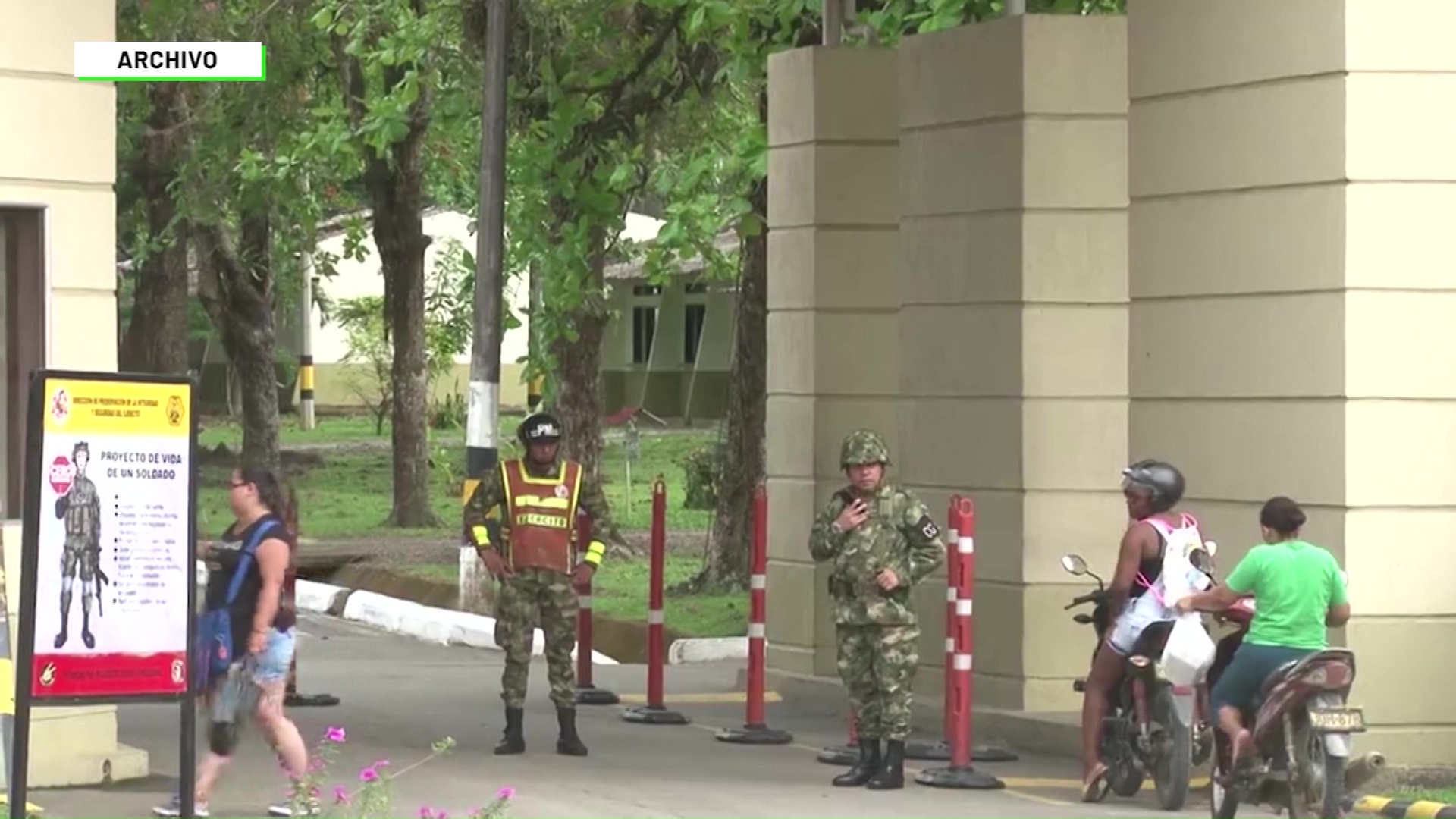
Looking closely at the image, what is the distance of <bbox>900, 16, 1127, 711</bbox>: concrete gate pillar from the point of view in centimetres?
1627

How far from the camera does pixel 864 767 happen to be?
559 inches

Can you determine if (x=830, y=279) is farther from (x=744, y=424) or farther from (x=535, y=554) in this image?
(x=744, y=424)

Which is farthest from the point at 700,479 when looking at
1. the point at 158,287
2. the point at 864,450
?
the point at 864,450

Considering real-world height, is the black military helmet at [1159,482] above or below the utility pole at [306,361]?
below

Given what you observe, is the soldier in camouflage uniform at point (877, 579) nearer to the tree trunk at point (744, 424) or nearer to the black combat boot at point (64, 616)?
the black combat boot at point (64, 616)

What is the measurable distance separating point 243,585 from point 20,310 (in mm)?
1919

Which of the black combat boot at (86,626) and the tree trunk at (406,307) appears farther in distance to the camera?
the tree trunk at (406,307)

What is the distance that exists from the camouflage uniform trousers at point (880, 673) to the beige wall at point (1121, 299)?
6.21 feet

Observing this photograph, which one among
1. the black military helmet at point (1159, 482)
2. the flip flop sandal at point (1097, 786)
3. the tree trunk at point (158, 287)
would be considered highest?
the tree trunk at point (158, 287)

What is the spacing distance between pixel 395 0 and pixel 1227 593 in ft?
46.1

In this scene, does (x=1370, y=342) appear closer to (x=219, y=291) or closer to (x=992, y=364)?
(x=992, y=364)

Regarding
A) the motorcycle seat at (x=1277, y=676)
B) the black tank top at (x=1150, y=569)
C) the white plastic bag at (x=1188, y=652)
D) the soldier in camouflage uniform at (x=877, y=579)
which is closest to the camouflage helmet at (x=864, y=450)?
the soldier in camouflage uniform at (x=877, y=579)

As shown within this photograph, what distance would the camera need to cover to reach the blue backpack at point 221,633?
12.2m

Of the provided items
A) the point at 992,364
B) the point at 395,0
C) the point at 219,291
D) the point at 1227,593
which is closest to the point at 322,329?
the point at 219,291
